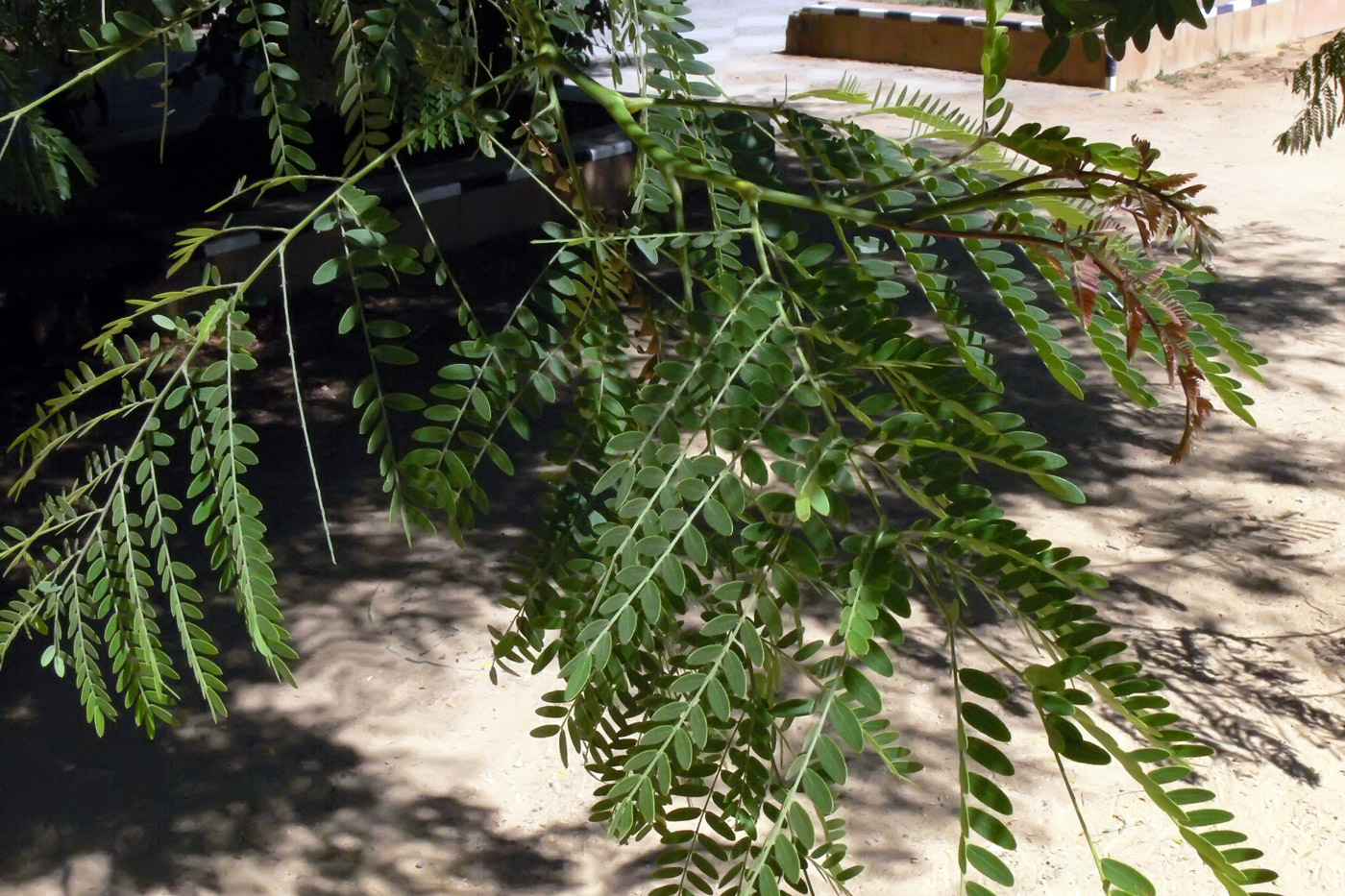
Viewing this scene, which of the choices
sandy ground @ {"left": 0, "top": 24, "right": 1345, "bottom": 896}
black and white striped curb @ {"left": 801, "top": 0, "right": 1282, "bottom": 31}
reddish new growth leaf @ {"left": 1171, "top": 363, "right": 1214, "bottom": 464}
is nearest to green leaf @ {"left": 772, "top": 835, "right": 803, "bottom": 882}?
reddish new growth leaf @ {"left": 1171, "top": 363, "right": 1214, "bottom": 464}

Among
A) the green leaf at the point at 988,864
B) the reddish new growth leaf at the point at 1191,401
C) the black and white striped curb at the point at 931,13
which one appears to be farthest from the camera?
the black and white striped curb at the point at 931,13

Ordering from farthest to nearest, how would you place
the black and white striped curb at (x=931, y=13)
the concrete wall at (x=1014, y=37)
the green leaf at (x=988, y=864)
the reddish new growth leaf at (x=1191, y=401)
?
the black and white striped curb at (x=931, y=13), the concrete wall at (x=1014, y=37), the reddish new growth leaf at (x=1191, y=401), the green leaf at (x=988, y=864)

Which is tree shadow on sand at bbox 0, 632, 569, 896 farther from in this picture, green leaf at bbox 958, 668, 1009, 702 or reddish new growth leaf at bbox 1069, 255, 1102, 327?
reddish new growth leaf at bbox 1069, 255, 1102, 327

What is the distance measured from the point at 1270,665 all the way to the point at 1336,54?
1.93 meters

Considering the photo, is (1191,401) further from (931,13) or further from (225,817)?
(931,13)

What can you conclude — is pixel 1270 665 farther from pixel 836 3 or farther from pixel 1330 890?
pixel 836 3

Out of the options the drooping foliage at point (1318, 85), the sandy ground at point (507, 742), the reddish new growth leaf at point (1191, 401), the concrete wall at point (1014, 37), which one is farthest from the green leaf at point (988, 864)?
the concrete wall at point (1014, 37)

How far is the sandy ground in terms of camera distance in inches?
130

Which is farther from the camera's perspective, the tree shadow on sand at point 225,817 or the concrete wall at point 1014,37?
the concrete wall at point 1014,37

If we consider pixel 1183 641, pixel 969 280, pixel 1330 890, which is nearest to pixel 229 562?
pixel 1330 890

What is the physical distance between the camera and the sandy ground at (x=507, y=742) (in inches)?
130

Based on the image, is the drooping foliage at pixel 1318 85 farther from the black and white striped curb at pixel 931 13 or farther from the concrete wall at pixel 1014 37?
the black and white striped curb at pixel 931 13

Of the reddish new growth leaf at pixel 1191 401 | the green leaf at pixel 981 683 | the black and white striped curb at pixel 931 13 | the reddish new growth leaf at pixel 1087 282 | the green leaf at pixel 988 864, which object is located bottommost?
the green leaf at pixel 988 864

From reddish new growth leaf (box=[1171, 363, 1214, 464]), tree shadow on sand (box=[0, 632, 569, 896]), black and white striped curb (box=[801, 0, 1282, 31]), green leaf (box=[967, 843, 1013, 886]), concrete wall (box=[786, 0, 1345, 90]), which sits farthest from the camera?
black and white striped curb (box=[801, 0, 1282, 31])
